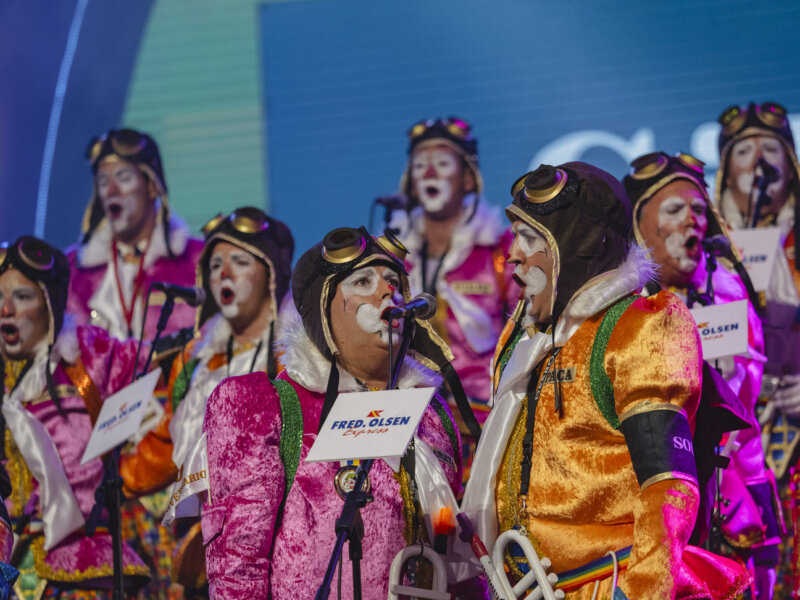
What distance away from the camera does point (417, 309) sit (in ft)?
11.2

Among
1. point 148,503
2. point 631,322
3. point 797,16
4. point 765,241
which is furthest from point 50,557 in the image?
point 797,16

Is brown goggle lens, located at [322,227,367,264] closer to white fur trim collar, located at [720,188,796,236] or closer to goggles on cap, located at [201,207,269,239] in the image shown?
goggles on cap, located at [201,207,269,239]

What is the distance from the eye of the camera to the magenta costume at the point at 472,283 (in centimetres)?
627

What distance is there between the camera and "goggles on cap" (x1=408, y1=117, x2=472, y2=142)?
22.1ft

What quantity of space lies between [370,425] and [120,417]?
1.87 metres

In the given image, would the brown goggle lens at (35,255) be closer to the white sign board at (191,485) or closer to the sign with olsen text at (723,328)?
the white sign board at (191,485)

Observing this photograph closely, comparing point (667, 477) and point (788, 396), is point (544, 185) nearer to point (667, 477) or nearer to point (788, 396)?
point (667, 477)

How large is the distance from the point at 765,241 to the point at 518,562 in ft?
9.85

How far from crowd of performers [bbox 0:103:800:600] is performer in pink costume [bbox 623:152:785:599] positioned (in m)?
0.01

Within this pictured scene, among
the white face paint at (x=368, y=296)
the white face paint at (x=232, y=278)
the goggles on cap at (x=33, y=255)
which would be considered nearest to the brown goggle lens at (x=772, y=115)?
the white face paint at (x=232, y=278)

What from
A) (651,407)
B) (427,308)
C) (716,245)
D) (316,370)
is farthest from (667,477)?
(716,245)

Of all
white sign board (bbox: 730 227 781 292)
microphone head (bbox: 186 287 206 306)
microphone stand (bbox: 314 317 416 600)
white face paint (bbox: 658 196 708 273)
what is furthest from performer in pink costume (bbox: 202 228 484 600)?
white sign board (bbox: 730 227 781 292)

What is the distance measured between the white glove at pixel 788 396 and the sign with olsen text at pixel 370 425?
294 cm

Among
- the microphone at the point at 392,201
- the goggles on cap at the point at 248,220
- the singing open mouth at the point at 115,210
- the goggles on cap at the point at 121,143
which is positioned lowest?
the goggles on cap at the point at 248,220
